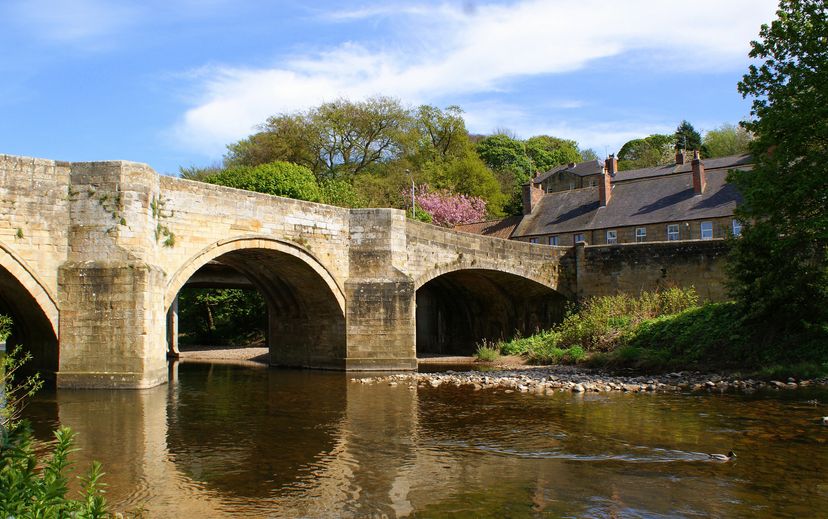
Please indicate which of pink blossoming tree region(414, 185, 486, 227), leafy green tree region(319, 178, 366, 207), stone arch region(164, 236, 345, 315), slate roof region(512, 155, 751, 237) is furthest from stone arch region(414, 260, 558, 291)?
pink blossoming tree region(414, 185, 486, 227)

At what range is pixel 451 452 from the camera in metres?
8.26

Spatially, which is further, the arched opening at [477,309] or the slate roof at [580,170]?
the slate roof at [580,170]

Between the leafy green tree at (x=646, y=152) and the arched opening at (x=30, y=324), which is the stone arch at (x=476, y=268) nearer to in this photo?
the arched opening at (x=30, y=324)

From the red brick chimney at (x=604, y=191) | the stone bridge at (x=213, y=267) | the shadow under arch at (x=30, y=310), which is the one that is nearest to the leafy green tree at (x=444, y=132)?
the red brick chimney at (x=604, y=191)

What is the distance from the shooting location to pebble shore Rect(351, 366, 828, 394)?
13.3 m

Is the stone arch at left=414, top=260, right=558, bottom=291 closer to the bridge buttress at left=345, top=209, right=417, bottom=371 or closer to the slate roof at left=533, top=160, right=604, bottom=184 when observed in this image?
the bridge buttress at left=345, top=209, right=417, bottom=371

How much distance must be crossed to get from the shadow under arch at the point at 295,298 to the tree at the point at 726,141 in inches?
1640

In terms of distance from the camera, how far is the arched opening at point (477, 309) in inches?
892

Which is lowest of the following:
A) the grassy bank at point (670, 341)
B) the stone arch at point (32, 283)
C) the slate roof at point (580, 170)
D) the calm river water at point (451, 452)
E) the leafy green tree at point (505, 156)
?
the calm river water at point (451, 452)

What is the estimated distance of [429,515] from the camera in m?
5.85

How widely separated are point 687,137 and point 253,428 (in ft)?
185

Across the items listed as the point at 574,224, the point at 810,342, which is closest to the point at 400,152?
the point at 574,224

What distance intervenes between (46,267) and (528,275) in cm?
1328

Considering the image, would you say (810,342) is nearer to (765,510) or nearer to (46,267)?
(765,510)
